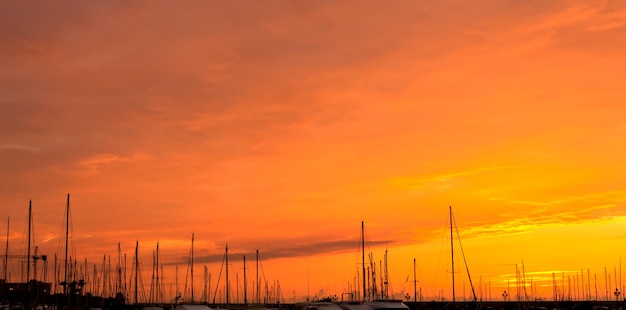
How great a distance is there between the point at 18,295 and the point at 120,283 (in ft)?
137

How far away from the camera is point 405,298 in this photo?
7146 inches

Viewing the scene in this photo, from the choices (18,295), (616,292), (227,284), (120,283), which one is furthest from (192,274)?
(616,292)

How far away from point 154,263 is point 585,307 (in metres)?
74.7

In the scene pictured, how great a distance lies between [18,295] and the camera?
17338 cm

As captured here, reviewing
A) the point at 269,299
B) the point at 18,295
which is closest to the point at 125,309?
the point at 269,299

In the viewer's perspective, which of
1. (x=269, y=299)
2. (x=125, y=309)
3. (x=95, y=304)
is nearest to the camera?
(x=125, y=309)

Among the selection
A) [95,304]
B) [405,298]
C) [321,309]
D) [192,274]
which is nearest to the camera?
[321,309]

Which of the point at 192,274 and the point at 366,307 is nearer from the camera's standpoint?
the point at 366,307

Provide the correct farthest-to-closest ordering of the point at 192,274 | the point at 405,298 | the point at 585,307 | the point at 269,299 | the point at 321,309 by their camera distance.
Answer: the point at 405,298 < the point at 269,299 < the point at 585,307 < the point at 192,274 < the point at 321,309

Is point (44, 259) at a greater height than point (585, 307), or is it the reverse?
point (44, 259)

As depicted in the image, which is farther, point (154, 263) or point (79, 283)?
point (79, 283)

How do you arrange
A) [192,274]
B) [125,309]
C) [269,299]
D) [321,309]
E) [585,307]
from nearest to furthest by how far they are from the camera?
[321,309]
[125,309]
[192,274]
[585,307]
[269,299]

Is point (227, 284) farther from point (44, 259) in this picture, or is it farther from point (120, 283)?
point (44, 259)

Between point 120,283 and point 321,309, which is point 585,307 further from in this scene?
point 321,309
